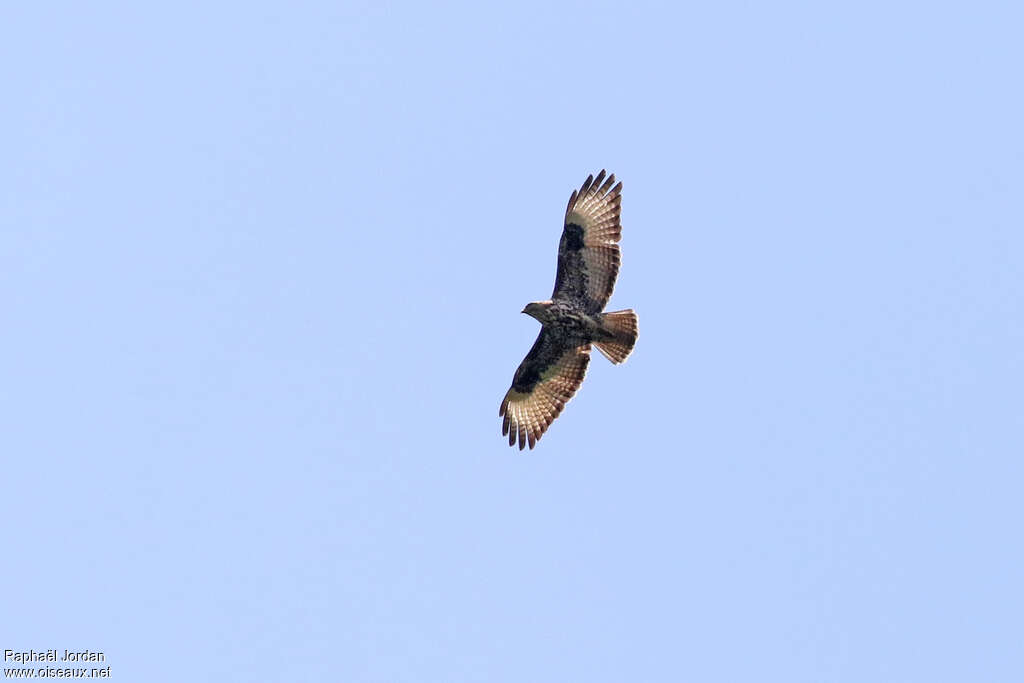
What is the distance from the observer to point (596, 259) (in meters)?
18.2

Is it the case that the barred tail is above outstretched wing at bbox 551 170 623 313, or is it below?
below

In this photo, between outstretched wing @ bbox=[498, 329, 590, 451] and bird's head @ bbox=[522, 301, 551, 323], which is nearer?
bird's head @ bbox=[522, 301, 551, 323]

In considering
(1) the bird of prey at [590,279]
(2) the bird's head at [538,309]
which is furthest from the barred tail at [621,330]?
(2) the bird's head at [538,309]

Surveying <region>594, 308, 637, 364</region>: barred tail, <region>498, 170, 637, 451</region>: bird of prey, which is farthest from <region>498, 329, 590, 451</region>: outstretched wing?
<region>594, 308, 637, 364</region>: barred tail

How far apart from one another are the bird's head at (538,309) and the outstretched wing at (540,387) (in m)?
0.70

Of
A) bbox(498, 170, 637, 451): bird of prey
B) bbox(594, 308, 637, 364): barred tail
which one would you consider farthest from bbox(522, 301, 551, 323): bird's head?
bbox(594, 308, 637, 364): barred tail

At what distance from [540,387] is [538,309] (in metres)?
1.83

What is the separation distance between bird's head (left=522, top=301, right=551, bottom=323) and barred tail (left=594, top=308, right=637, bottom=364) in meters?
0.83

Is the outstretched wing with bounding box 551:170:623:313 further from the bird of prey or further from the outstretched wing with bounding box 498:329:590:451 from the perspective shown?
the outstretched wing with bounding box 498:329:590:451

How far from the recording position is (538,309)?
1844cm

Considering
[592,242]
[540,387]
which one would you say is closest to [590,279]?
[592,242]

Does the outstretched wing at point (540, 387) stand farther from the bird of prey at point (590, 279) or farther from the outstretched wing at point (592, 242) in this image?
the outstretched wing at point (592, 242)

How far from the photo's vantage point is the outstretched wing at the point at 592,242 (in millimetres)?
18203

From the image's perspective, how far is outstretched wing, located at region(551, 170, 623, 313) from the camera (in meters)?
18.2
